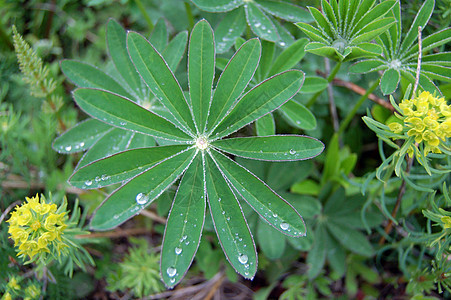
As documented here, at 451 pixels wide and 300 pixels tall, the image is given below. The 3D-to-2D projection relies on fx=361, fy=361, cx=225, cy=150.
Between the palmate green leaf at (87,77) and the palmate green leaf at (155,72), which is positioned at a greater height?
the palmate green leaf at (87,77)

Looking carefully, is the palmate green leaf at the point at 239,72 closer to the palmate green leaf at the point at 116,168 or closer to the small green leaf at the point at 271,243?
the palmate green leaf at the point at 116,168

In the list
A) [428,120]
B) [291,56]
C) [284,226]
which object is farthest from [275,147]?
[291,56]

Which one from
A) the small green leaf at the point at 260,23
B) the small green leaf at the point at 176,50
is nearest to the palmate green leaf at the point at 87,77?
the small green leaf at the point at 176,50

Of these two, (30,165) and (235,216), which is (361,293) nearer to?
(235,216)

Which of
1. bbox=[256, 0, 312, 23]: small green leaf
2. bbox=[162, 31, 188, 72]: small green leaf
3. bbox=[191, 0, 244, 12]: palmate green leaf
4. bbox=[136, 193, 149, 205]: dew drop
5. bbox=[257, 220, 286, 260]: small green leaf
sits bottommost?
bbox=[136, 193, 149, 205]: dew drop

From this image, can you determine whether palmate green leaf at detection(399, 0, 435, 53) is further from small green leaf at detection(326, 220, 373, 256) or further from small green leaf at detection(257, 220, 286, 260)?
small green leaf at detection(257, 220, 286, 260)

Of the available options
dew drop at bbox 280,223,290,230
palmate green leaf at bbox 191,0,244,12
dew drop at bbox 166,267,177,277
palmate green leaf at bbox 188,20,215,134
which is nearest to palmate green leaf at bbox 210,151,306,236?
dew drop at bbox 280,223,290,230
